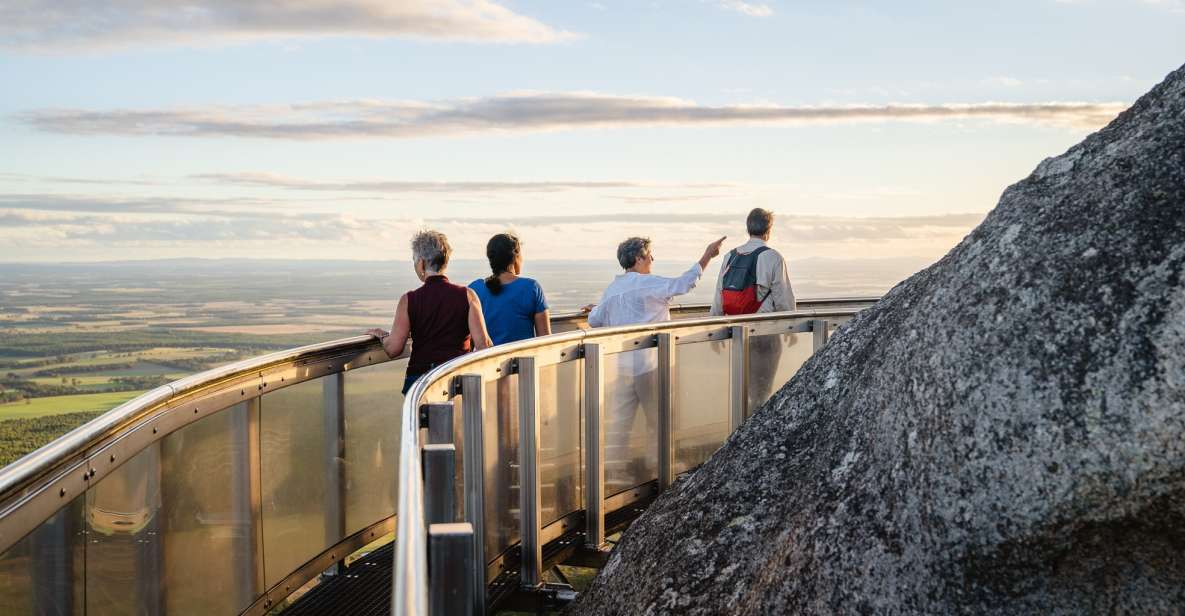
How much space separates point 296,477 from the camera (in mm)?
5492

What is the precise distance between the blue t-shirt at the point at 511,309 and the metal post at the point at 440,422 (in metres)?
3.18

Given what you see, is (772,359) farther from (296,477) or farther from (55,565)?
(55,565)

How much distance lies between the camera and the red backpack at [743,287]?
29.5 ft

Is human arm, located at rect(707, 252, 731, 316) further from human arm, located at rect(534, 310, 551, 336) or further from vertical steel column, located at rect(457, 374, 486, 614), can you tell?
vertical steel column, located at rect(457, 374, 486, 614)

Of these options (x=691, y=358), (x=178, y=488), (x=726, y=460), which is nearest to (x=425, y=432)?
(x=178, y=488)

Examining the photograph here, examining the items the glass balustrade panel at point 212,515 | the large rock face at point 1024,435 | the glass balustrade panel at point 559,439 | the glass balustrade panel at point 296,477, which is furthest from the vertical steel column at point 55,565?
the glass balustrade panel at point 559,439

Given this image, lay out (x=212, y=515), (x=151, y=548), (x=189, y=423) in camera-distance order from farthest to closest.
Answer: (x=212, y=515) → (x=189, y=423) → (x=151, y=548)

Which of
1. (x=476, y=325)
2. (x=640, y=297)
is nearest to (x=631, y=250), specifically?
(x=640, y=297)

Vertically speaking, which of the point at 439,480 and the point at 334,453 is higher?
the point at 439,480

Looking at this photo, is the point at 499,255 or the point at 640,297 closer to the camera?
the point at 499,255

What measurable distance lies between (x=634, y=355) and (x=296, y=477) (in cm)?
237

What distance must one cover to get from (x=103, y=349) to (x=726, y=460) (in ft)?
544

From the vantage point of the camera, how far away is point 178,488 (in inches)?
169

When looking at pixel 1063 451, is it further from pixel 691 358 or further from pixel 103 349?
pixel 103 349
